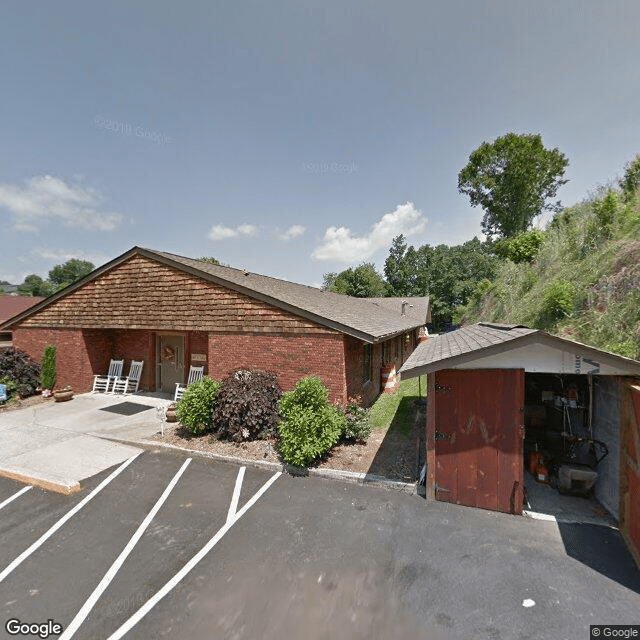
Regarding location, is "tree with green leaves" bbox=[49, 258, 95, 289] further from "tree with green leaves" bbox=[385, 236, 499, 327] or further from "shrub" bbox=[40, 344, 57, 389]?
"shrub" bbox=[40, 344, 57, 389]

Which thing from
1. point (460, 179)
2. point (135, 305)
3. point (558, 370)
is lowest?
point (558, 370)

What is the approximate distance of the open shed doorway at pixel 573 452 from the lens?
17.6 feet

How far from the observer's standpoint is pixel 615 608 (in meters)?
3.57

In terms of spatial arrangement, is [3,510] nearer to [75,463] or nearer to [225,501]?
[75,463]

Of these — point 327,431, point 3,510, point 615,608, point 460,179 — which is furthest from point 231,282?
point 460,179

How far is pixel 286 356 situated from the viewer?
945 cm

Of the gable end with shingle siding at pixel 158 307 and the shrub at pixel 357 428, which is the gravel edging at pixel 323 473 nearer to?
the shrub at pixel 357 428

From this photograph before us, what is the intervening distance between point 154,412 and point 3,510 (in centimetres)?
555

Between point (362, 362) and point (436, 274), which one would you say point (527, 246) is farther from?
point (436, 274)

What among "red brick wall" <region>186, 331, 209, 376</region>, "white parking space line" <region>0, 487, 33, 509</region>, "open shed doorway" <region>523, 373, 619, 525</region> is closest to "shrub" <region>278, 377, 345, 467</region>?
"open shed doorway" <region>523, 373, 619, 525</region>

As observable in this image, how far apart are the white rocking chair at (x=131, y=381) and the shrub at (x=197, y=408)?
6.28m

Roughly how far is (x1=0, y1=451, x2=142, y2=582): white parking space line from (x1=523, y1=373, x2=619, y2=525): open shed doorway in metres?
7.64

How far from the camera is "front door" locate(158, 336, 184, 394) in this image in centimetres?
1338

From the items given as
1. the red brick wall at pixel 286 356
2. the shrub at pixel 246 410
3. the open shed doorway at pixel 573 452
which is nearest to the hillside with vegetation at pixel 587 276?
the open shed doorway at pixel 573 452
